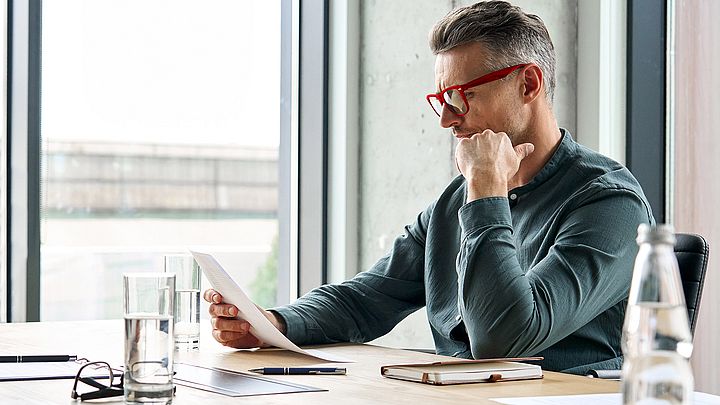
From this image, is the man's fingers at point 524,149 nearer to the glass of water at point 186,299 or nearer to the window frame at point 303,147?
the glass of water at point 186,299

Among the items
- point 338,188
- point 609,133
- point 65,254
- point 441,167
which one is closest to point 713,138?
point 609,133

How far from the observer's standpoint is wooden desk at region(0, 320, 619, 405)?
1.24 meters

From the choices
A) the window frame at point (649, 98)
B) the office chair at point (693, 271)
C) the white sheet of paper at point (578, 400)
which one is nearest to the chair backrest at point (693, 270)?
the office chair at point (693, 271)

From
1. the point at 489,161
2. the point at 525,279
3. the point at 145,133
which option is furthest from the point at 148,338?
the point at 145,133

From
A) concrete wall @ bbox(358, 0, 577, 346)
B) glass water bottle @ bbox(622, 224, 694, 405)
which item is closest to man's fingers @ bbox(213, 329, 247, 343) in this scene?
glass water bottle @ bbox(622, 224, 694, 405)

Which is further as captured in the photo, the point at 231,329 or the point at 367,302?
the point at 367,302

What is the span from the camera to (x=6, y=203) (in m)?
3.22

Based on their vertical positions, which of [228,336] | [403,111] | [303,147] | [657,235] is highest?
[403,111]

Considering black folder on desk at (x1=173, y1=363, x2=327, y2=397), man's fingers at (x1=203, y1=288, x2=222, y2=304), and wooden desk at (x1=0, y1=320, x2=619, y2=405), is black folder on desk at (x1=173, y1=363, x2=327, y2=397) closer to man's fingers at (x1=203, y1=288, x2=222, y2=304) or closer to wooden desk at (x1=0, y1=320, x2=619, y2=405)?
wooden desk at (x1=0, y1=320, x2=619, y2=405)

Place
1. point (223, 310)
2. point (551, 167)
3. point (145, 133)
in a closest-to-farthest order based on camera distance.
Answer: point (223, 310), point (551, 167), point (145, 133)

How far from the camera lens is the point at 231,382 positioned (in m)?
1.39

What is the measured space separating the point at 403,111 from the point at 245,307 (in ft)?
6.22

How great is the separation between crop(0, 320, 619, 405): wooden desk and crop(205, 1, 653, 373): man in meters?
0.14

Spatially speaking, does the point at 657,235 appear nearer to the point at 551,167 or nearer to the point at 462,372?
the point at 462,372
